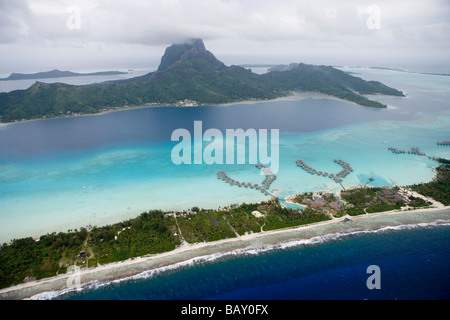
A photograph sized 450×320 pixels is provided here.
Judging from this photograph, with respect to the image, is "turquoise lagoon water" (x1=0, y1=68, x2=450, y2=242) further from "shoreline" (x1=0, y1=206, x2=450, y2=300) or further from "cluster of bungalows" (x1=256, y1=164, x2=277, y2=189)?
"shoreline" (x1=0, y1=206, x2=450, y2=300)

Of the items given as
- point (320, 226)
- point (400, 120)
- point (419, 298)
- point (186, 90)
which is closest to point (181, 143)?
point (320, 226)

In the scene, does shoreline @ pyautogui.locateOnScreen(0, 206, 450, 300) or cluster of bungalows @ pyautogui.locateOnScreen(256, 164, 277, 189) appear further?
cluster of bungalows @ pyautogui.locateOnScreen(256, 164, 277, 189)

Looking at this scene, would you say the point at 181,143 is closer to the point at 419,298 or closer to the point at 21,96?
the point at 419,298

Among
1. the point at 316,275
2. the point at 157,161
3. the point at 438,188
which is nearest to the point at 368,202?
the point at 438,188

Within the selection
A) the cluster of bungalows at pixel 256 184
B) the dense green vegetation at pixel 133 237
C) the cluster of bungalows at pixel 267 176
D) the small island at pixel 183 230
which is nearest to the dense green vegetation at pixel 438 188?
the small island at pixel 183 230

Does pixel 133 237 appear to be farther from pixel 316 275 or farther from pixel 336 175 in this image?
pixel 336 175

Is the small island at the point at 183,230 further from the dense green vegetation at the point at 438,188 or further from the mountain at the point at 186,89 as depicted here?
the mountain at the point at 186,89

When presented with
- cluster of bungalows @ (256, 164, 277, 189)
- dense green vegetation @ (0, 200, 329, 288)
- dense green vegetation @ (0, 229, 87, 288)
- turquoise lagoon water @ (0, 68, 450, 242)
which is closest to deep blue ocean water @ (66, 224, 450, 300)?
dense green vegetation @ (0, 200, 329, 288)
